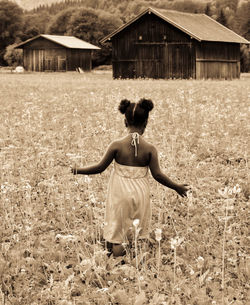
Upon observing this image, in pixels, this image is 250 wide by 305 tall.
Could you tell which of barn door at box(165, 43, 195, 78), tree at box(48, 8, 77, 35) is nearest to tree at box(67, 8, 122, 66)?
tree at box(48, 8, 77, 35)

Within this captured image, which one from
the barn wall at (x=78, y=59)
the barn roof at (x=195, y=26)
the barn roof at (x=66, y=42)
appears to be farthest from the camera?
the barn wall at (x=78, y=59)

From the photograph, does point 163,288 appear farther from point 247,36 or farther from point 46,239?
point 247,36

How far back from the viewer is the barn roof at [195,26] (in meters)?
36.5

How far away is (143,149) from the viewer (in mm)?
4008

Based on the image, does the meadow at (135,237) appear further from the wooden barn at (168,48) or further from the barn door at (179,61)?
the wooden barn at (168,48)

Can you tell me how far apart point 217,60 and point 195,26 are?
3064mm

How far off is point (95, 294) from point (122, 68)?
3713cm

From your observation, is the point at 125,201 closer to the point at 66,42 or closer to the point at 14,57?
the point at 66,42

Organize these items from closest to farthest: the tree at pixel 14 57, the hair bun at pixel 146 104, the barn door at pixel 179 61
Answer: the hair bun at pixel 146 104 → the barn door at pixel 179 61 → the tree at pixel 14 57

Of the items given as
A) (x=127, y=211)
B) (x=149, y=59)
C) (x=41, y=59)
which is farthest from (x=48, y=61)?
(x=127, y=211)

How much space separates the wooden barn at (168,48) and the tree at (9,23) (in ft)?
191

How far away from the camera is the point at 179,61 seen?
37781 mm

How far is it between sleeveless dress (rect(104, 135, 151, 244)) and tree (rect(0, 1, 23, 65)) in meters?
93.0

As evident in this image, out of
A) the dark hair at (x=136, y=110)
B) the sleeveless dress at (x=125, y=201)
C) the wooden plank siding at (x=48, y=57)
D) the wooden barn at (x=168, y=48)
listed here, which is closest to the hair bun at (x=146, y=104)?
the dark hair at (x=136, y=110)
